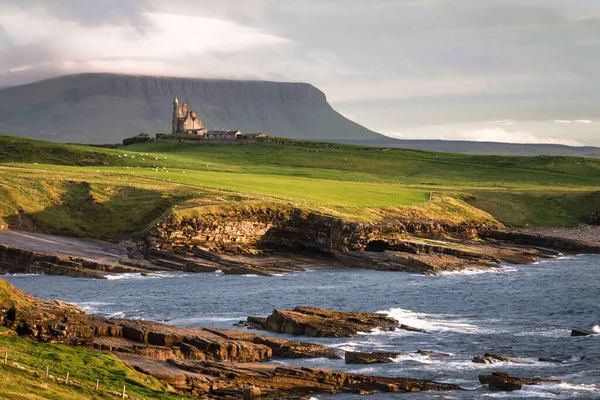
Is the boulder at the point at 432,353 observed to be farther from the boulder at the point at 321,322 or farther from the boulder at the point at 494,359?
the boulder at the point at 321,322

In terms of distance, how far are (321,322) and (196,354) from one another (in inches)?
573

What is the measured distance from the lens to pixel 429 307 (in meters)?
79.1

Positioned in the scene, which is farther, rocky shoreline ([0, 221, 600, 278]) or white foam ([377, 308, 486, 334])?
rocky shoreline ([0, 221, 600, 278])

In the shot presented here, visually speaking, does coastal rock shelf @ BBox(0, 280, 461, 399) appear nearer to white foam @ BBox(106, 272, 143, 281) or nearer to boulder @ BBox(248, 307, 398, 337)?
boulder @ BBox(248, 307, 398, 337)

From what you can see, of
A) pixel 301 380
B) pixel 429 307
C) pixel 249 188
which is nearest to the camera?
pixel 301 380

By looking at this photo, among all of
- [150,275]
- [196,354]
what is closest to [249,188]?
[150,275]

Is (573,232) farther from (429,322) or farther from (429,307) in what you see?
(429,322)

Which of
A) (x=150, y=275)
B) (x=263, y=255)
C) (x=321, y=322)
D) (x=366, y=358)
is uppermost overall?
(x=263, y=255)

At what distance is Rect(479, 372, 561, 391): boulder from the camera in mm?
51938

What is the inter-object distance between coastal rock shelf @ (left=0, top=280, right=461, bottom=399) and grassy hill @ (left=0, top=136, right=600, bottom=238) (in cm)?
4946

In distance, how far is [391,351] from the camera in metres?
61.0

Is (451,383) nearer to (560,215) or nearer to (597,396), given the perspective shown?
(597,396)

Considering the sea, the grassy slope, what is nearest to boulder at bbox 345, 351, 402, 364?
the sea

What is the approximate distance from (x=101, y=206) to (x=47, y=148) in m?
61.8
